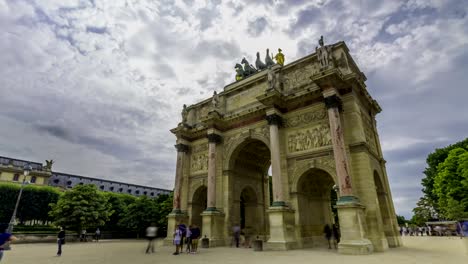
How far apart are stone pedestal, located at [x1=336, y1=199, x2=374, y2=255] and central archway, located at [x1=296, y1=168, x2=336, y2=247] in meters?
3.66

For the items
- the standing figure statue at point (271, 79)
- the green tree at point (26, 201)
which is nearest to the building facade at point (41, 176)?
the green tree at point (26, 201)

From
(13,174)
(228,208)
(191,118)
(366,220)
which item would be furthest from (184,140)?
(13,174)

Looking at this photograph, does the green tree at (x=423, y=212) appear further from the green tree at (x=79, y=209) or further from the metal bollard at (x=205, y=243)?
the green tree at (x=79, y=209)

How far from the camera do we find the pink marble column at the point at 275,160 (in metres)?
16.5

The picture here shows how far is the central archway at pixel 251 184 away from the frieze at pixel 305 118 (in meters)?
3.83

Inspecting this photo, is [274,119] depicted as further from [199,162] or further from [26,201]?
[26,201]

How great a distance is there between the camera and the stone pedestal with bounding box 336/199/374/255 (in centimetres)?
1233

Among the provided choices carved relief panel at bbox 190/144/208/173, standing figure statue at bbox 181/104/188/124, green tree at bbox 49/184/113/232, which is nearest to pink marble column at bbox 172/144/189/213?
carved relief panel at bbox 190/144/208/173

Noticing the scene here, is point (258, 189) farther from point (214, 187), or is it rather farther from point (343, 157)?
point (343, 157)

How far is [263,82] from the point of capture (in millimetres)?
22047

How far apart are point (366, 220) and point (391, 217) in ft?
15.1

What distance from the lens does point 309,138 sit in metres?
17.5

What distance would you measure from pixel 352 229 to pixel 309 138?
21.4 feet

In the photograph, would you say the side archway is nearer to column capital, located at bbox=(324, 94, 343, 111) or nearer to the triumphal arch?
the triumphal arch
